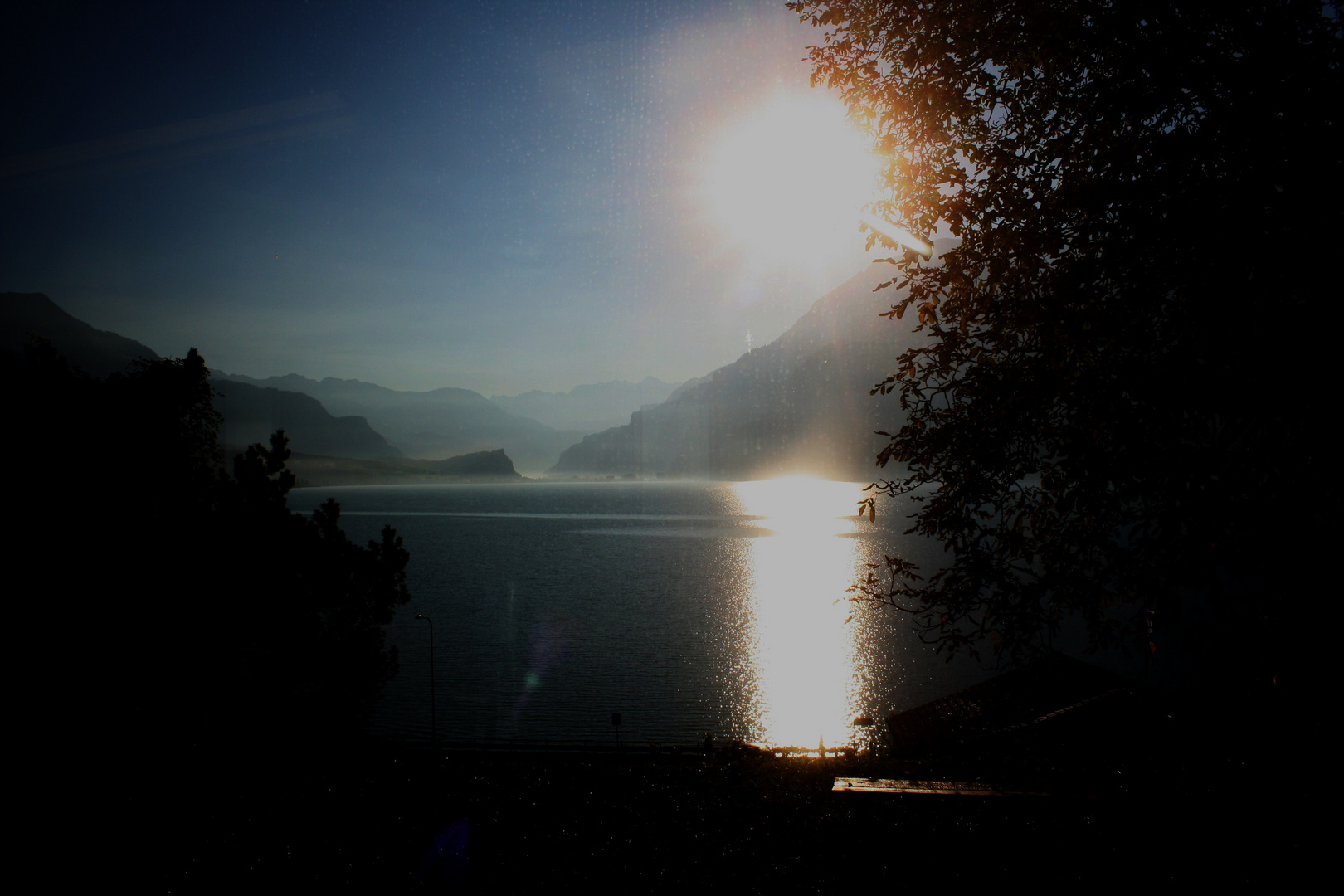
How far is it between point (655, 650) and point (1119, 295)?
50573 mm

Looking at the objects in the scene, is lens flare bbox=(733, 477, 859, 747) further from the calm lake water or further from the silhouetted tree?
the silhouetted tree

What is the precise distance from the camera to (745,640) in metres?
55.7

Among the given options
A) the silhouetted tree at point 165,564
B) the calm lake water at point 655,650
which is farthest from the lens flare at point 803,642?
the silhouetted tree at point 165,564

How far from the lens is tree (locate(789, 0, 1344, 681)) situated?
162 inches

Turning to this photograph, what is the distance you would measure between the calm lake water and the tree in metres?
11.9

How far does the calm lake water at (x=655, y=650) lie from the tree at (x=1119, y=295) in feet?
39.0

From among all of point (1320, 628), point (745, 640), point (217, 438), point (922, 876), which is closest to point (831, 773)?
point (922, 876)

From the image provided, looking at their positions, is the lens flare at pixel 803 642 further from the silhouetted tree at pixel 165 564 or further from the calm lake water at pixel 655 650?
the silhouetted tree at pixel 165 564

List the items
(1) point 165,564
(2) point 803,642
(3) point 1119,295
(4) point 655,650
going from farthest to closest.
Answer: (2) point 803,642 → (4) point 655,650 → (1) point 165,564 → (3) point 1119,295

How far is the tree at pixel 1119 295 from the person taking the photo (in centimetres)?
411

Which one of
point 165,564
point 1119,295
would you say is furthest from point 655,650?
point 1119,295

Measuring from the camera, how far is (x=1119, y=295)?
15.9 feet

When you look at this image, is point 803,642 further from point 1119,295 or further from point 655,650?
point 1119,295

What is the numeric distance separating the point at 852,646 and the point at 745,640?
366 inches
